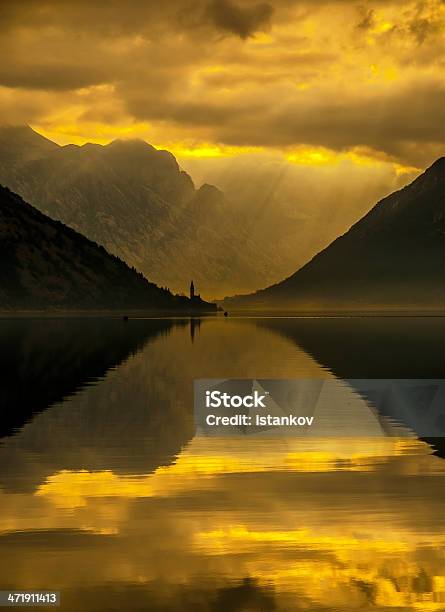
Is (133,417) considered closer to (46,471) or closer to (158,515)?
(46,471)

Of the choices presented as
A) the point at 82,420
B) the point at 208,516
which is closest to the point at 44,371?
the point at 82,420

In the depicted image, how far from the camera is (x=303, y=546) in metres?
26.7

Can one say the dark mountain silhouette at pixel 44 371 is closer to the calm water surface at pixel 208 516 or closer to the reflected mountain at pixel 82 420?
the reflected mountain at pixel 82 420

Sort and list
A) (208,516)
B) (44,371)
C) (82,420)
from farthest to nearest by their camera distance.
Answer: (44,371)
(82,420)
(208,516)

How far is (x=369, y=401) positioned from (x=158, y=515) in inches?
1374

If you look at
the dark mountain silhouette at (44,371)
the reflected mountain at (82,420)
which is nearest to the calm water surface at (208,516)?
the reflected mountain at (82,420)

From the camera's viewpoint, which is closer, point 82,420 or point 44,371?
point 82,420

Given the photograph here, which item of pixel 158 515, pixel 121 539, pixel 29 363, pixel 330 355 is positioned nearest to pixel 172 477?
pixel 158 515

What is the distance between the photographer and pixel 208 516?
1192 inches

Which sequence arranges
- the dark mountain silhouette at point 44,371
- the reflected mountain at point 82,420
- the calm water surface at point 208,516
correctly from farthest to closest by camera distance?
the dark mountain silhouette at point 44,371, the reflected mountain at point 82,420, the calm water surface at point 208,516

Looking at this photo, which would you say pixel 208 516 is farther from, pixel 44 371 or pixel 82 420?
pixel 44 371

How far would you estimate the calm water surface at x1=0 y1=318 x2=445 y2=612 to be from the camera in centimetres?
2312

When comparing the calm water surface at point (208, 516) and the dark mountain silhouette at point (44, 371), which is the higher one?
the calm water surface at point (208, 516)

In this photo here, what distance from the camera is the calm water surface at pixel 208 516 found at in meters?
23.1
